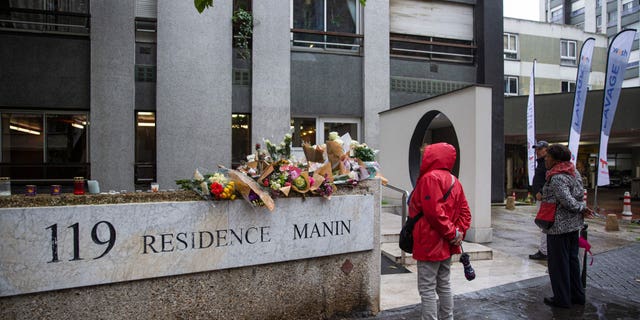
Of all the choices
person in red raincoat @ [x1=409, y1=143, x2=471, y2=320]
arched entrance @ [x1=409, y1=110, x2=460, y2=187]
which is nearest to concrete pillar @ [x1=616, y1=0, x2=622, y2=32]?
arched entrance @ [x1=409, y1=110, x2=460, y2=187]

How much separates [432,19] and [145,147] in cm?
994

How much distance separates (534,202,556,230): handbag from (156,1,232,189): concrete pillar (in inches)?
320

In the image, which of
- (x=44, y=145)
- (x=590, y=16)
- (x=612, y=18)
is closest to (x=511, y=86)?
(x=44, y=145)

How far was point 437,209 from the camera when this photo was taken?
11.8 feet

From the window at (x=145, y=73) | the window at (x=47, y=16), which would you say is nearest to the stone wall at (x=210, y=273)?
the window at (x=145, y=73)

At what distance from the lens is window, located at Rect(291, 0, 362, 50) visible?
40.1 ft

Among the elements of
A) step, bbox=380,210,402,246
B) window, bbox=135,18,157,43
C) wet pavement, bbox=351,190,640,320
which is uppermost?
window, bbox=135,18,157,43

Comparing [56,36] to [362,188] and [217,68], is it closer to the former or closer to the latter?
[217,68]

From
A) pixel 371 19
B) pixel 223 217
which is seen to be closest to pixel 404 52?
pixel 371 19

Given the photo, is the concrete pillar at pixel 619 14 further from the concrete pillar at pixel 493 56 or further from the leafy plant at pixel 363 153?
the leafy plant at pixel 363 153

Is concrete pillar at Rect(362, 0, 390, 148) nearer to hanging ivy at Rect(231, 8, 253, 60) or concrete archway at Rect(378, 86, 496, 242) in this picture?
concrete archway at Rect(378, 86, 496, 242)

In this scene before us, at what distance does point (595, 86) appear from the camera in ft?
106

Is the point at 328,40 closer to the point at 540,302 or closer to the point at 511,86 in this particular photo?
the point at 540,302

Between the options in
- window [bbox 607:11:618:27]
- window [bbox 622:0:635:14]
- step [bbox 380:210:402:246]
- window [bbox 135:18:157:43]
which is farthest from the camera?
window [bbox 607:11:618:27]
